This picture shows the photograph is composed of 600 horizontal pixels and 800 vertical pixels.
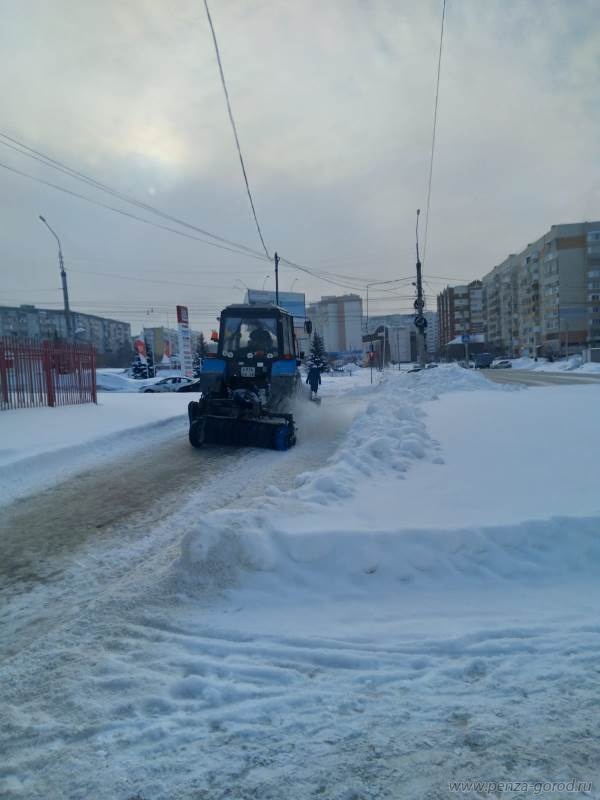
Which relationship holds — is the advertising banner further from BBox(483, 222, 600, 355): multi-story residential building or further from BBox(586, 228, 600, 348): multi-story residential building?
BBox(586, 228, 600, 348): multi-story residential building

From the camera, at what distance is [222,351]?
12062mm

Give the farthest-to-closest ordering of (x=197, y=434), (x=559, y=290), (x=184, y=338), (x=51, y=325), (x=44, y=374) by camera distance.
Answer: (x=51, y=325) → (x=559, y=290) → (x=184, y=338) → (x=44, y=374) → (x=197, y=434)

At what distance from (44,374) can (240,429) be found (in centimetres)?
757

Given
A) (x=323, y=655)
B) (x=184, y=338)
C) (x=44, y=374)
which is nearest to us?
(x=323, y=655)

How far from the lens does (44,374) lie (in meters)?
15.1

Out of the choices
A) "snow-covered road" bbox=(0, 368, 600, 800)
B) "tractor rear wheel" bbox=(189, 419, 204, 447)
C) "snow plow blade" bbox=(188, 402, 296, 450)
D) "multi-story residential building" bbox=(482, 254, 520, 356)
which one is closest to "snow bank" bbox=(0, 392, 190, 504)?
"tractor rear wheel" bbox=(189, 419, 204, 447)

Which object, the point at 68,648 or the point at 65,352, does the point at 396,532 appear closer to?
the point at 68,648

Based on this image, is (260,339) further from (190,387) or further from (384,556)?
(190,387)

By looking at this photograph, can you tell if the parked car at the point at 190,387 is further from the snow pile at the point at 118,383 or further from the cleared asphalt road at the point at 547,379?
the cleared asphalt road at the point at 547,379

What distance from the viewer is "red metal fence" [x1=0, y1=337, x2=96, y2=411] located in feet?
45.2

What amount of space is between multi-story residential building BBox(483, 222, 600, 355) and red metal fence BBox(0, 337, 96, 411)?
72478 millimetres

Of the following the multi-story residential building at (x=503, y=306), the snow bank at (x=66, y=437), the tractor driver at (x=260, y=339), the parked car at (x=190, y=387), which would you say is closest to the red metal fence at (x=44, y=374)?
the snow bank at (x=66, y=437)

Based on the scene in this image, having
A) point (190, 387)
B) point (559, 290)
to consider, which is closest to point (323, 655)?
point (190, 387)

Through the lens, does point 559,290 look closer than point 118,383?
No
